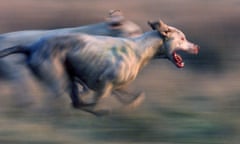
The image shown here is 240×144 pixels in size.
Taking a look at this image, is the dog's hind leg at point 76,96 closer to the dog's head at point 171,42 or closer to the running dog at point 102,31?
the running dog at point 102,31

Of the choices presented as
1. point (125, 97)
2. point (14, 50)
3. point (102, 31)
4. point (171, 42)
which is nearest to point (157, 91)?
point (102, 31)

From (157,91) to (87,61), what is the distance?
2.21m

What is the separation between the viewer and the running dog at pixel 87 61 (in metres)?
8.66

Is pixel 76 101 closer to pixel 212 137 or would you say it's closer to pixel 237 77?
pixel 212 137

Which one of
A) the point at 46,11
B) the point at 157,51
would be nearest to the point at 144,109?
the point at 157,51

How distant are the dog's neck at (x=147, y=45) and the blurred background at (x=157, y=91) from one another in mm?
454

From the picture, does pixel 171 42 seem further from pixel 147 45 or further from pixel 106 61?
pixel 106 61

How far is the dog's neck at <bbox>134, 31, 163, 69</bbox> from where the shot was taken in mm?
8867

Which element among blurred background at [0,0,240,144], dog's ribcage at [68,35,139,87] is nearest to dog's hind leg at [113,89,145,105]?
blurred background at [0,0,240,144]

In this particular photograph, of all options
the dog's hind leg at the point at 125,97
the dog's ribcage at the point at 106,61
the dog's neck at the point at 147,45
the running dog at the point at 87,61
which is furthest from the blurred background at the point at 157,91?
the dog's neck at the point at 147,45

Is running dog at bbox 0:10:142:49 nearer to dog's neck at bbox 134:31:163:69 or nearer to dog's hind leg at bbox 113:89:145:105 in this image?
dog's neck at bbox 134:31:163:69

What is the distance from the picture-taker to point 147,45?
8906 millimetres

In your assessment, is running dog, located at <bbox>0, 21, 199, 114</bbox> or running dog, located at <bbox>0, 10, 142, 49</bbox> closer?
running dog, located at <bbox>0, 21, 199, 114</bbox>

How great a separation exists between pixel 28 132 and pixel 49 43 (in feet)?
2.25
